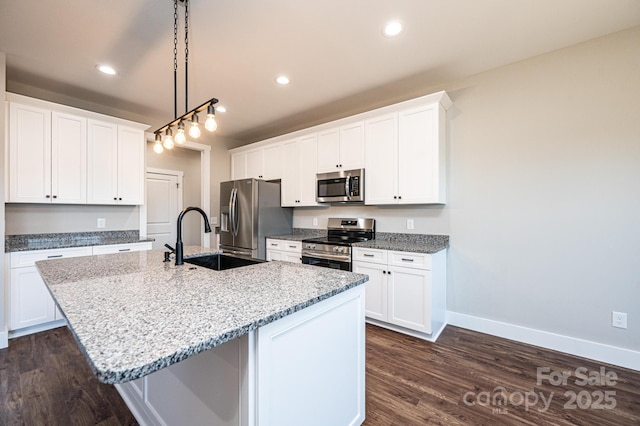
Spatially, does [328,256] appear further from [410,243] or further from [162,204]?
[162,204]

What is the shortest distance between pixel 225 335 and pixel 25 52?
3383 mm

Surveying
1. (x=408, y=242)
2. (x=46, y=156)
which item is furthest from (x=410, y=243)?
(x=46, y=156)

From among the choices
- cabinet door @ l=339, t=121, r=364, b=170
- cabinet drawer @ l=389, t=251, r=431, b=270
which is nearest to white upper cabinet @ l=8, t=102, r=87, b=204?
cabinet door @ l=339, t=121, r=364, b=170

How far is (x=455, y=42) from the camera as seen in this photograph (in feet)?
7.71

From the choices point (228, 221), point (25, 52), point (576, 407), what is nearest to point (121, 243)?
point (228, 221)

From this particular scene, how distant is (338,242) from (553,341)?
7.27 feet

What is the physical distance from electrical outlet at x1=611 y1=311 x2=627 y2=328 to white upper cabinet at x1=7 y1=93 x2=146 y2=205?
5126 mm

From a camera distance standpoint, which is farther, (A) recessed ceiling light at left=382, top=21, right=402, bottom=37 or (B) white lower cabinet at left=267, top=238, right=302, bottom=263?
(B) white lower cabinet at left=267, top=238, right=302, bottom=263

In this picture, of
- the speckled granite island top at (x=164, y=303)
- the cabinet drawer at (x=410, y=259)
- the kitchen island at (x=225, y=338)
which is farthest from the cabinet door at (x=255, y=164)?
the kitchen island at (x=225, y=338)

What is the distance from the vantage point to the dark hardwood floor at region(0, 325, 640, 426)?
5.59 feet

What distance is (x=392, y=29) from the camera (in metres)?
2.18

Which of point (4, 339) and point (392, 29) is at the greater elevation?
point (392, 29)

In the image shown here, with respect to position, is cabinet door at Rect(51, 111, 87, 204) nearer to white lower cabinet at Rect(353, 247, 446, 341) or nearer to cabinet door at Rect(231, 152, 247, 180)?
cabinet door at Rect(231, 152, 247, 180)

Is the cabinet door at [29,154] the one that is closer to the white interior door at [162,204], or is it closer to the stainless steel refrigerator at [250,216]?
the stainless steel refrigerator at [250,216]
